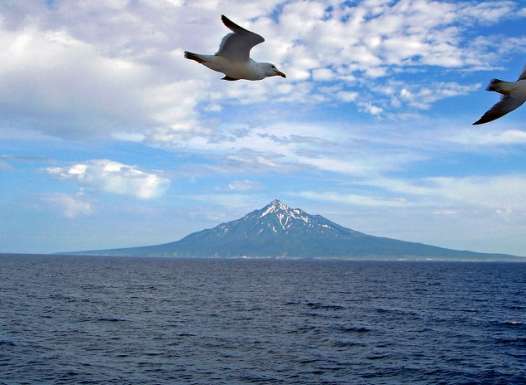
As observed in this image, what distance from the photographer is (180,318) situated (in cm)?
5728

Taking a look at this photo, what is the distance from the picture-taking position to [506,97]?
703 centimetres

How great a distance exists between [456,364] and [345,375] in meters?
8.60

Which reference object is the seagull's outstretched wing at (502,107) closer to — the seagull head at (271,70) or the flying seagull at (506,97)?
the flying seagull at (506,97)

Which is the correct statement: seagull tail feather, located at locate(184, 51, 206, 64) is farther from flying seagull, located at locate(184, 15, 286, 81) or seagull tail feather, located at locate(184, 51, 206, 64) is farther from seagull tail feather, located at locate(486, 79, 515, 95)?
seagull tail feather, located at locate(486, 79, 515, 95)

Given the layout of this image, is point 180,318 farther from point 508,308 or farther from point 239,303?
point 508,308

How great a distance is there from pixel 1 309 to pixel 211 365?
1397 inches

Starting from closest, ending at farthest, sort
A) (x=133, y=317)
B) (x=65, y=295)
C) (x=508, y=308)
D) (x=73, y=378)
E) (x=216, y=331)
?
1. (x=73, y=378)
2. (x=216, y=331)
3. (x=133, y=317)
4. (x=508, y=308)
5. (x=65, y=295)

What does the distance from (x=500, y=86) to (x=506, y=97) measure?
36 cm

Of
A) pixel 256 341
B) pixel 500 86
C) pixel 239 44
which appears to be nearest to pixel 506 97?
pixel 500 86

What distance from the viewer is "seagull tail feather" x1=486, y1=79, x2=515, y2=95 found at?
22.0ft

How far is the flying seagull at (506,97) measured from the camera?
6750mm

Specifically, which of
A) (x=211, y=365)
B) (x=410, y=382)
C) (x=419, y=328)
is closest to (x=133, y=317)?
(x=211, y=365)

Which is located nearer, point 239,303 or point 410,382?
point 410,382

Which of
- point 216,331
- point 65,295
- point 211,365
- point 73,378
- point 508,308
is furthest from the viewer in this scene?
point 65,295
